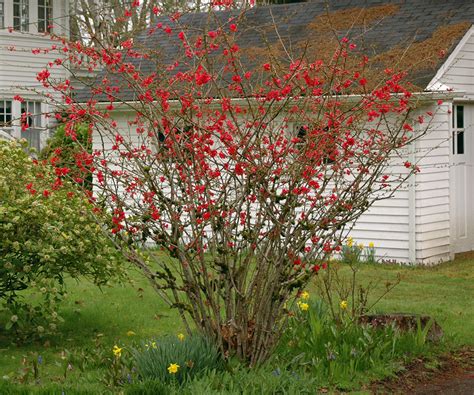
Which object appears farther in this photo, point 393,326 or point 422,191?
point 422,191

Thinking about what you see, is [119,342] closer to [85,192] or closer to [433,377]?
[85,192]

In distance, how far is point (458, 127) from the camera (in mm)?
16141

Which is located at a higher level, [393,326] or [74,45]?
[74,45]

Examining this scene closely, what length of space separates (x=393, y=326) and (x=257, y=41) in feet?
33.6

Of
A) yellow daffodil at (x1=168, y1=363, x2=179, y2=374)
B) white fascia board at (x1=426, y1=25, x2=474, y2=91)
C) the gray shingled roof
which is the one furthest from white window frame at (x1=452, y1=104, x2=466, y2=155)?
yellow daffodil at (x1=168, y1=363, x2=179, y2=374)

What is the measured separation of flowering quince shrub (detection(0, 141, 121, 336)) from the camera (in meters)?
8.73

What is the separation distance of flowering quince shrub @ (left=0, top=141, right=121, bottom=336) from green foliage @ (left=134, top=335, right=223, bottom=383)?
1863mm

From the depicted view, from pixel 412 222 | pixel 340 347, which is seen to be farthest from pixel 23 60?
pixel 340 347

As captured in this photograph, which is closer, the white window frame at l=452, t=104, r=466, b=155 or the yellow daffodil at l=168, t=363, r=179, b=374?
the yellow daffodil at l=168, t=363, r=179, b=374

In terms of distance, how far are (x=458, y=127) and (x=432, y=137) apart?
1.21 metres

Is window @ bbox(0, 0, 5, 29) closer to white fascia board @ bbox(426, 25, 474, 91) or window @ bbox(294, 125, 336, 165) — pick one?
white fascia board @ bbox(426, 25, 474, 91)

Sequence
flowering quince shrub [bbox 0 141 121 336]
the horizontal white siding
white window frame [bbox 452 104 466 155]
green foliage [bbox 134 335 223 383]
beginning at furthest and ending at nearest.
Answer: white window frame [bbox 452 104 466 155]
the horizontal white siding
flowering quince shrub [bbox 0 141 121 336]
green foliage [bbox 134 335 223 383]

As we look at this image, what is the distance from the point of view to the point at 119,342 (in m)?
9.21

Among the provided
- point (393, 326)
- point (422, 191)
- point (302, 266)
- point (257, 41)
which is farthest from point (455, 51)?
point (302, 266)
